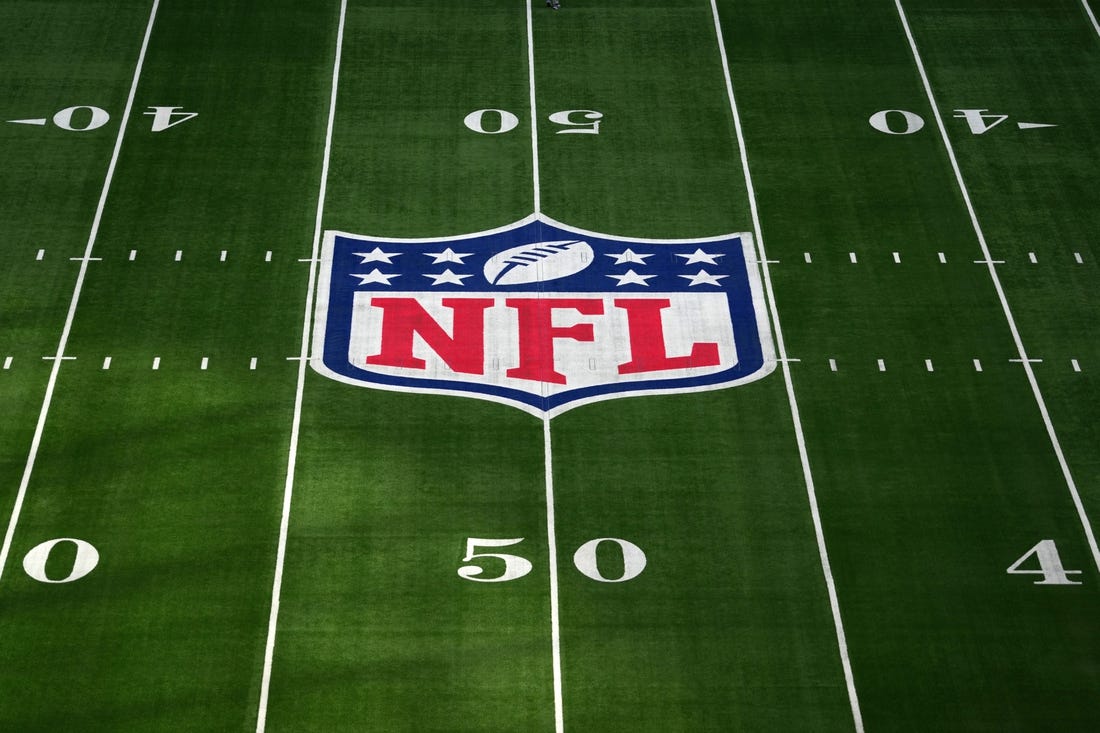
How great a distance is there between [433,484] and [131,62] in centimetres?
914

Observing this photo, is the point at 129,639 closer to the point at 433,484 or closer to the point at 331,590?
the point at 331,590

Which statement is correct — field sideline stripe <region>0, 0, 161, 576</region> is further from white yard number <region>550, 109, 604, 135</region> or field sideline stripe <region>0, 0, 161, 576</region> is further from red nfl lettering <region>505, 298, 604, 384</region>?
white yard number <region>550, 109, 604, 135</region>

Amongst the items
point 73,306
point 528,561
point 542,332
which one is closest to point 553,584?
point 528,561

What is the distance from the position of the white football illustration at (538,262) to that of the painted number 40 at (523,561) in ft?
12.6

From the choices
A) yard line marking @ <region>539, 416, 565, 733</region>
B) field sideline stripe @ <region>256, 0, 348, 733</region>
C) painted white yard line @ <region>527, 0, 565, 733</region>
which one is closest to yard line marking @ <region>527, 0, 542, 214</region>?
painted white yard line @ <region>527, 0, 565, 733</region>

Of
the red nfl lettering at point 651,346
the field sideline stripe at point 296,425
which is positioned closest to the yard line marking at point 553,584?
the red nfl lettering at point 651,346

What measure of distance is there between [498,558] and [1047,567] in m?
5.70

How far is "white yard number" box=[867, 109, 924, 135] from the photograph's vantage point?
1873cm

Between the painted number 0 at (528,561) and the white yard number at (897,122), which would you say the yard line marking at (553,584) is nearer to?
the painted number 0 at (528,561)

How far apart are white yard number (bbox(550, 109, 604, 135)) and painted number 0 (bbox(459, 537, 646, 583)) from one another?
22.9 feet

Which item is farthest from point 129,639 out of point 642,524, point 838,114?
point 838,114

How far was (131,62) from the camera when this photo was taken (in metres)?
19.5

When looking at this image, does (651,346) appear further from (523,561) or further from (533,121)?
(533,121)

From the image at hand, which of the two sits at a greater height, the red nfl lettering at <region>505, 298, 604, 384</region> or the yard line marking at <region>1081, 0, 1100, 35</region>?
the yard line marking at <region>1081, 0, 1100, 35</region>
